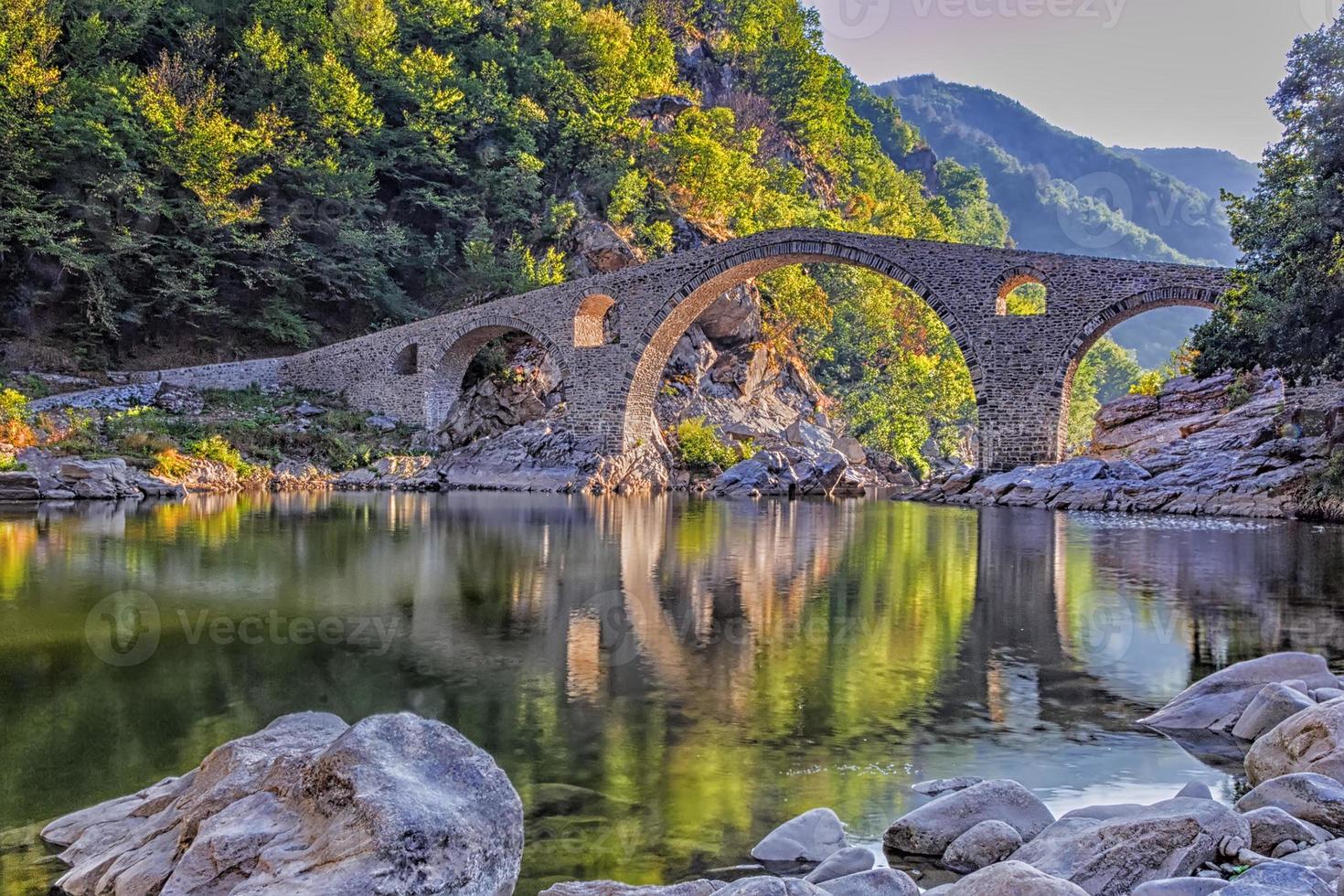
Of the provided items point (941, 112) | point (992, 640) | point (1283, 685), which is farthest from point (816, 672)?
point (941, 112)

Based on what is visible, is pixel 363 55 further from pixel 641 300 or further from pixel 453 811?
pixel 453 811

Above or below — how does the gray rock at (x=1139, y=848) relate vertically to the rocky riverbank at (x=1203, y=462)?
below

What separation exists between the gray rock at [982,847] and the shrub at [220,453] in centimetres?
2279

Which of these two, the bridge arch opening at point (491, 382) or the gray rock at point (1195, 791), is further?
the bridge arch opening at point (491, 382)

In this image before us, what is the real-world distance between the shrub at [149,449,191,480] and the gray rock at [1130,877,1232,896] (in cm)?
2207

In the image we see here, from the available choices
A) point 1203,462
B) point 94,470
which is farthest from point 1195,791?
point 94,470

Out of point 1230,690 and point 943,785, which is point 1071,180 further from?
point 943,785

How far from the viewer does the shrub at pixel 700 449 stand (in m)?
28.9

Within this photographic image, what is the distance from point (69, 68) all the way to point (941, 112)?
13622 cm

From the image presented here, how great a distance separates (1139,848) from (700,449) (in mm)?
26130

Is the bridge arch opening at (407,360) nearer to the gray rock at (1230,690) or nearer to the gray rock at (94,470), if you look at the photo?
the gray rock at (94,470)

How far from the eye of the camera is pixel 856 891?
277 centimetres

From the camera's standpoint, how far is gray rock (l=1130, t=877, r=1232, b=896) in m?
2.51

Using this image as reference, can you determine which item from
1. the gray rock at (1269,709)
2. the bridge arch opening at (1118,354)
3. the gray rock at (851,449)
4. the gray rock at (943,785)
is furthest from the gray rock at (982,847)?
the gray rock at (851,449)
